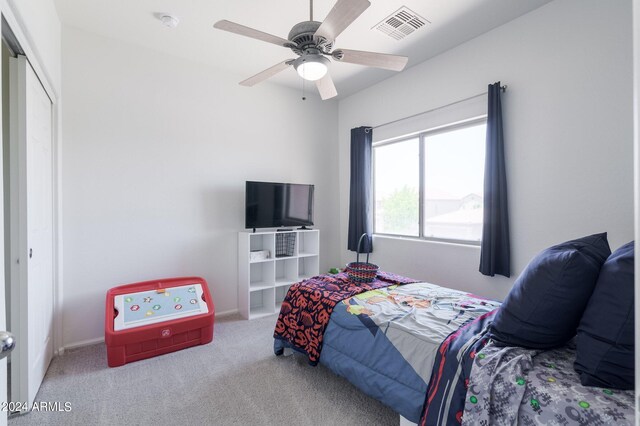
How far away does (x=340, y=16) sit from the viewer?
1.52 metres

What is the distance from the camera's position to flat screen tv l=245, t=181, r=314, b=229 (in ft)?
10.9

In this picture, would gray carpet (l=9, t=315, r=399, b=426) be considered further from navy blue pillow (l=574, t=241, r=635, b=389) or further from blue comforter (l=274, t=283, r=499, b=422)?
navy blue pillow (l=574, t=241, r=635, b=389)

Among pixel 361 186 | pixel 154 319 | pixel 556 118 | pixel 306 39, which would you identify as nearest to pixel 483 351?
pixel 306 39

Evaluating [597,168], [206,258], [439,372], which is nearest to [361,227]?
[206,258]

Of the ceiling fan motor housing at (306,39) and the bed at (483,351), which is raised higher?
the ceiling fan motor housing at (306,39)

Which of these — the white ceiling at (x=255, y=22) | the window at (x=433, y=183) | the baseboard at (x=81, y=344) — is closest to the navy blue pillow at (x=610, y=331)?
the window at (x=433, y=183)

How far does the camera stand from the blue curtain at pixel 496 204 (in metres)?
2.55

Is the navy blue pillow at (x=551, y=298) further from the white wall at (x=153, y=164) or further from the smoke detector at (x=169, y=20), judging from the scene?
the smoke detector at (x=169, y=20)

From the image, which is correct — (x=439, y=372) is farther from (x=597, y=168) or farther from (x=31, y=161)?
(x=31, y=161)

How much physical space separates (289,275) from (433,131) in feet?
7.74

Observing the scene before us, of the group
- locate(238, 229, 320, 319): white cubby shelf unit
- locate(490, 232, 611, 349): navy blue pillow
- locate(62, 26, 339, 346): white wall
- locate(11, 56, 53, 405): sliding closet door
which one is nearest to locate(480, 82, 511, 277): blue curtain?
locate(490, 232, 611, 349): navy blue pillow

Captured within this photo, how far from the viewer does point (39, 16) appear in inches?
72.1

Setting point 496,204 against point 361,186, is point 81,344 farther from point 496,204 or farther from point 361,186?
point 496,204

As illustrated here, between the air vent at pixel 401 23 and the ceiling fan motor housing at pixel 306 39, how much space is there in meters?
1.01
